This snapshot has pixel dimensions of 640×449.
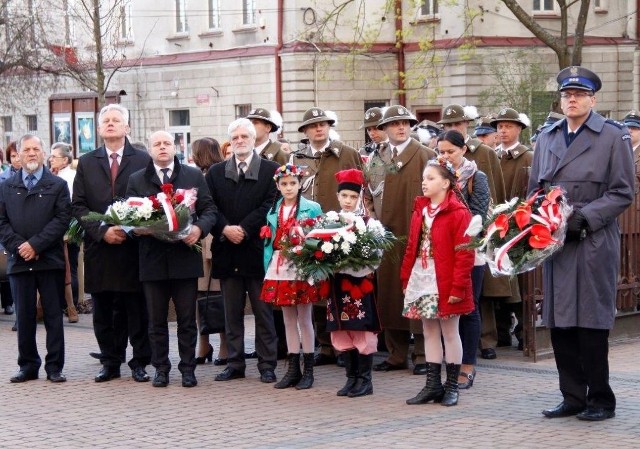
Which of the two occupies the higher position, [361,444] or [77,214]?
[77,214]

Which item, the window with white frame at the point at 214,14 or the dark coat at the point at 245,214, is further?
the window with white frame at the point at 214,14

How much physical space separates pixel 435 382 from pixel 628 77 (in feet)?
101

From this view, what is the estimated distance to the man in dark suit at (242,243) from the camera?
1154cm

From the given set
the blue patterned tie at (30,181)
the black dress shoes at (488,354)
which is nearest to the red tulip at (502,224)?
the black dress shoes at (488,354)

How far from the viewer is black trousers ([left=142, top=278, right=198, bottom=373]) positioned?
1129 cm

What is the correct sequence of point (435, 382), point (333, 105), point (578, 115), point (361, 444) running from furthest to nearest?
point (333, 105), point (435, 382), point (578, 115), point (361, 444)

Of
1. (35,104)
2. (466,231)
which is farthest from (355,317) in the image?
(35,104)

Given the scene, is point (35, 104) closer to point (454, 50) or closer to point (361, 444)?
point (454, 50)

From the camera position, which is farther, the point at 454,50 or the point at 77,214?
the point at 454,50

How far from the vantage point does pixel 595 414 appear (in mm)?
9281

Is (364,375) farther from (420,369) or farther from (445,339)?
(420,369)

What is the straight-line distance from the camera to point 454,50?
37.2 m

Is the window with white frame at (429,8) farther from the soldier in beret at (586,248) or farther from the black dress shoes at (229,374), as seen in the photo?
the soldier in beret at (586,248)

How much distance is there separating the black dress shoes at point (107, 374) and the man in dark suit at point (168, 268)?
53 centimetres
